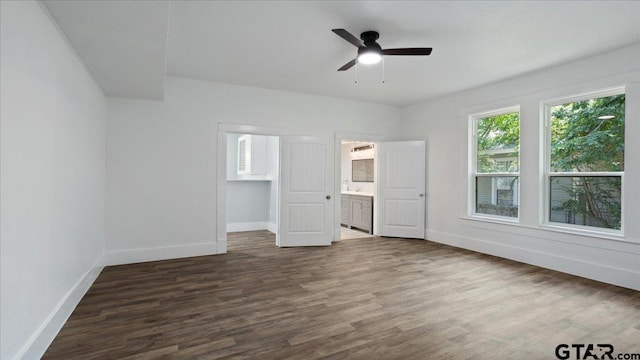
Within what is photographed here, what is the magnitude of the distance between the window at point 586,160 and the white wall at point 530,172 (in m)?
0.16

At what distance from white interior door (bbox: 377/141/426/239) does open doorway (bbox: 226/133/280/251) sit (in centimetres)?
231

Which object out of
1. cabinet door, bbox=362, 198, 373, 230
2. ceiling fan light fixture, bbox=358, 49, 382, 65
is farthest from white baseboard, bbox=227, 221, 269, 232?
ceiling fan light fixture, bbox=358, 49, 382, 65

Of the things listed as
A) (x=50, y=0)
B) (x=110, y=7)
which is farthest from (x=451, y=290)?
(x=50, y=0)

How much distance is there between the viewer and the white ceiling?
2.65 m

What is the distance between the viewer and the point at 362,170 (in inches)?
318

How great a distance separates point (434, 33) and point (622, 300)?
331cm

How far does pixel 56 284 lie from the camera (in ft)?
8.29

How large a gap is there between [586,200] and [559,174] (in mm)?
439

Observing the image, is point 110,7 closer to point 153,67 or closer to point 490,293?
point 153,67

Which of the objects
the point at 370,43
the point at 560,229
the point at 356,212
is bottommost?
the point at 356,212

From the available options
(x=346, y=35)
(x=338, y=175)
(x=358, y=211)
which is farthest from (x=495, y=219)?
(x=346, y=35)

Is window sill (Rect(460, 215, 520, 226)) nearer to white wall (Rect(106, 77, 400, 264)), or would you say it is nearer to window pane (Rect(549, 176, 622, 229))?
window pane (Rect(549, 176, 622, 229))

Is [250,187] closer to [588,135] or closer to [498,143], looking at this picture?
[498,143]

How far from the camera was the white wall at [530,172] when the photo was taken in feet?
11.5
